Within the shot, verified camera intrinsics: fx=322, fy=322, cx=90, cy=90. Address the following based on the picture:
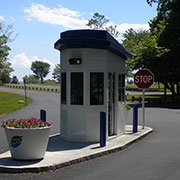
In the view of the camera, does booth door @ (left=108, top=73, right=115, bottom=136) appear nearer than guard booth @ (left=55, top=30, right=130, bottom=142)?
No

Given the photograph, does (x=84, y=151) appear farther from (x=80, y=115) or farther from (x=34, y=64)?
(x=34, y=64)

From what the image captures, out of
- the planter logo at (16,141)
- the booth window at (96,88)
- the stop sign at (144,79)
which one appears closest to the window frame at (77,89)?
the booth window at (96,88)

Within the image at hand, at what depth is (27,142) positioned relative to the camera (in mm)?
7355

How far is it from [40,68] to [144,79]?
175756 mm

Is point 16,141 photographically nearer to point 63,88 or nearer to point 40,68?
point 63,88

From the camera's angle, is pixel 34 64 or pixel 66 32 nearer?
pixel 66 32

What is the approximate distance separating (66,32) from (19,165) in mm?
4546

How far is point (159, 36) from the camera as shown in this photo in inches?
1368

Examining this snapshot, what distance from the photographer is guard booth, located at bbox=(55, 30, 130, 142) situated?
9781 mm

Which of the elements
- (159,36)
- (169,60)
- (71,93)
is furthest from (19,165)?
(159,36)

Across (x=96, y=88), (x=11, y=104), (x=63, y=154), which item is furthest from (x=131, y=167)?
(x=11, y=104)

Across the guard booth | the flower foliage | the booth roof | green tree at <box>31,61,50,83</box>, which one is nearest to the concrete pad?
the guard booth

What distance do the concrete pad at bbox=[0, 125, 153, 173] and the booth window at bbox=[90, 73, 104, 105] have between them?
1.32 meters

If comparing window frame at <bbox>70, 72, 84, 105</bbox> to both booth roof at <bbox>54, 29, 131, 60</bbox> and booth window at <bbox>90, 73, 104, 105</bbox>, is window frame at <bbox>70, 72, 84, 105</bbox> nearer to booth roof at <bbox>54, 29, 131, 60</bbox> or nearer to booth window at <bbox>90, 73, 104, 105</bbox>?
booth window at <bbox>90, 73, 104, 105</bbox>
